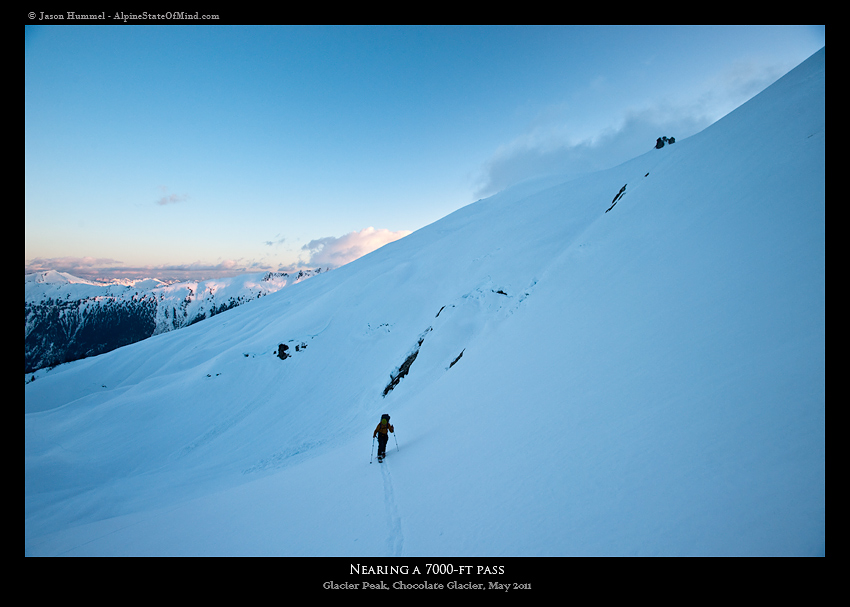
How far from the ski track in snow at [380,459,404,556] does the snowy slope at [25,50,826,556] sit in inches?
1.5

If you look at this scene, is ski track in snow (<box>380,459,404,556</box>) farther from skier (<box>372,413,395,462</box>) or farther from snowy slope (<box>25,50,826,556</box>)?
skier (<box>372,413,395,462</box>)

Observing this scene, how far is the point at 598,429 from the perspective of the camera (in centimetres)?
439

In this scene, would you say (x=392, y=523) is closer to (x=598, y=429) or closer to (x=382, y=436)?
(x=382, y=436)

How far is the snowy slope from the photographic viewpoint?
10.5 ft

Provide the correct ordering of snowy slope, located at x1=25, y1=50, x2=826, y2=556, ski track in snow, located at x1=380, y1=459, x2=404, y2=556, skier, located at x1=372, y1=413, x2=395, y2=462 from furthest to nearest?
skier, located at x1=372, y1=413, x2=395, y2=462 → ski track in snow, located at x1=380, y1=459, x2=404, y2=556 → snowy slope, located at x1=25, y1=50, x2=826, y2=556

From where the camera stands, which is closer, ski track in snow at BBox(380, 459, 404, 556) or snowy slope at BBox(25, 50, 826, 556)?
→ snowy slope at BBox(25, 50, 826, 556)

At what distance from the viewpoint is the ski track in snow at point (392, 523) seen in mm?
4391

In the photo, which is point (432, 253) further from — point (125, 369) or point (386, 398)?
point (125, 369)

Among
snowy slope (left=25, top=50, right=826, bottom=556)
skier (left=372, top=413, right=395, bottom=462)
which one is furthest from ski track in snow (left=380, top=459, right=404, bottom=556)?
skier (left=372, top=413, right=395, bottom=462)

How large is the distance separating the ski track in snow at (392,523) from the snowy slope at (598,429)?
4 centimetres
